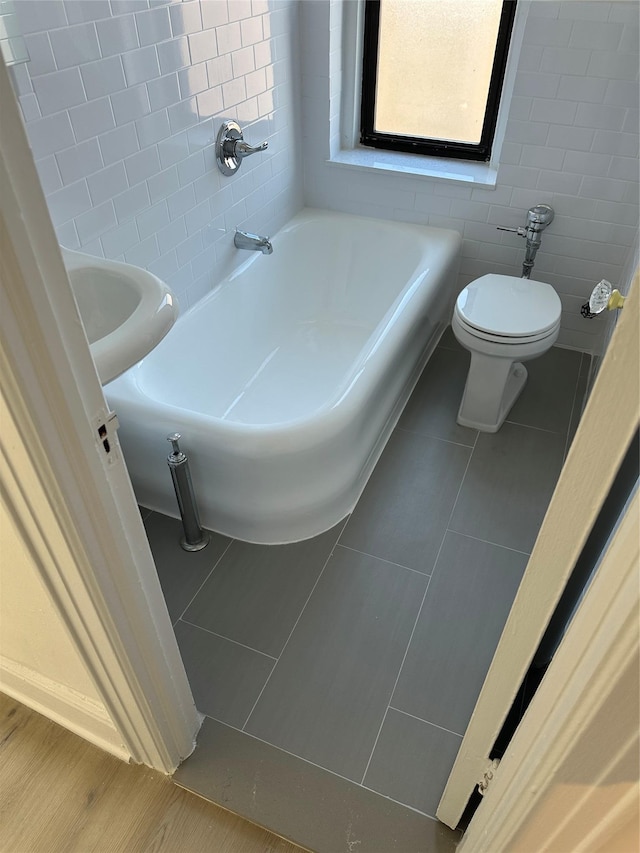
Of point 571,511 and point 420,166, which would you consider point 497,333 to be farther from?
point 571,511

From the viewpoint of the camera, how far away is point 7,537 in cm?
102

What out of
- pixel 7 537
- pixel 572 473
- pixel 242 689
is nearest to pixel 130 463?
pixel 242 689

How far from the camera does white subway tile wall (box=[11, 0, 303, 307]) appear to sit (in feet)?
5.16

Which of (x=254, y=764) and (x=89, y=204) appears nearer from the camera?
(x=254, y=764)

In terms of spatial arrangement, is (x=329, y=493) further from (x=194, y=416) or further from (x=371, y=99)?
(x=371, y=99)

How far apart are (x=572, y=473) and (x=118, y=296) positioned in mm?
1070

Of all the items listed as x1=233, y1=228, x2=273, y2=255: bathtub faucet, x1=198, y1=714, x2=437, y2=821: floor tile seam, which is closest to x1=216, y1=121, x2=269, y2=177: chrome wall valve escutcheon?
x1=233, y1=228, x2=273, y2=255: bathtub faucet

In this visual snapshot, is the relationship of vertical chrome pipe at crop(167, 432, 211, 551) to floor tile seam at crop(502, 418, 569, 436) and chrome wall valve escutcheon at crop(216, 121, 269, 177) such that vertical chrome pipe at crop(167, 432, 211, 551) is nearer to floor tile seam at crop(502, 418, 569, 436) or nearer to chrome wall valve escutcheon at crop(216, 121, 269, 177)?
chrome wall valve escutcheon at crop(216, 121, 269, 177)

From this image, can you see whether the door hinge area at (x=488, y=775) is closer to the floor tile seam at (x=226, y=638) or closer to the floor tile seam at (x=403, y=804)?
the floor tile seam at (x=403, y=804)

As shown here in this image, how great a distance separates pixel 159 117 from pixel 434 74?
1328mm

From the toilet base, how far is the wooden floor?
1573 millimetres

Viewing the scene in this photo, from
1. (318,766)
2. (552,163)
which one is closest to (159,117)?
(552,163)

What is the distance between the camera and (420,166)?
2766 mm

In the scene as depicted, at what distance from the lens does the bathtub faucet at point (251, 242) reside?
2.46 metres
